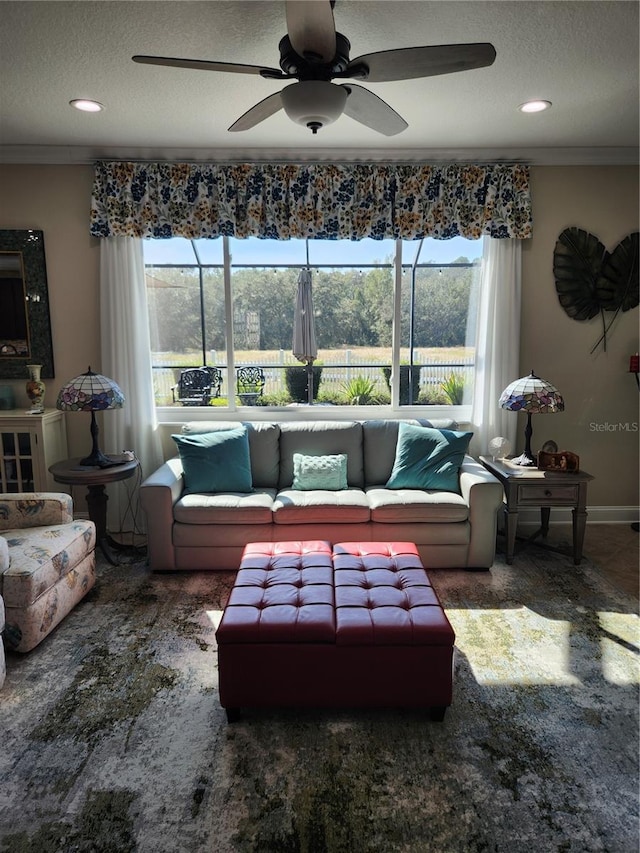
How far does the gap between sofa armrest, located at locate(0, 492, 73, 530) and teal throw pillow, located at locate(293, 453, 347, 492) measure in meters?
1.51

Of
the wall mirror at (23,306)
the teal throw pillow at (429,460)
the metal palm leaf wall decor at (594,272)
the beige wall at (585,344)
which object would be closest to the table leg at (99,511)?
the wall mirror at (23,306)

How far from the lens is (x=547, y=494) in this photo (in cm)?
373

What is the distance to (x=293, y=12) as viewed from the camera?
1.77 meters

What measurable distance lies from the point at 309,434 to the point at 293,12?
276 cm

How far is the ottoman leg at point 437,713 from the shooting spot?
2.25m

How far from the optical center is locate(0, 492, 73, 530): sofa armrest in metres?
3.22

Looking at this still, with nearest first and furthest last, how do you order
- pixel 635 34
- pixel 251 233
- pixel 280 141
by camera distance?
pixel 635 34
pixel 280 141
pixel 251 233

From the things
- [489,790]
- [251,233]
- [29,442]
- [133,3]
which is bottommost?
[489,790]

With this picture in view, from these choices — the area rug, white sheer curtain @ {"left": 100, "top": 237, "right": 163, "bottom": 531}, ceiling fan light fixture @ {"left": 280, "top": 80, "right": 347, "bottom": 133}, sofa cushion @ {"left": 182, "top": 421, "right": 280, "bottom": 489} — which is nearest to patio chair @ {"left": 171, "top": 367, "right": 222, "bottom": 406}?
white sheer curtain @ {"left": 100, "top": 237, "right": 163, "bottom": 531}

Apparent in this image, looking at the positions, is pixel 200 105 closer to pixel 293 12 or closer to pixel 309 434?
pixel 293 12

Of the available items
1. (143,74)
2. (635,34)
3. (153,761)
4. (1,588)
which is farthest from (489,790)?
(143,74)

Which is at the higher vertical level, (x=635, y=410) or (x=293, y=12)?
(x=293, y=12)

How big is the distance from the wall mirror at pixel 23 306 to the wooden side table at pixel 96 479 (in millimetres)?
965

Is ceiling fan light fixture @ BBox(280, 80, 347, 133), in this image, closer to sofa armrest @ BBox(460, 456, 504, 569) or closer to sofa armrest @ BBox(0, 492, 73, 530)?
sofa armrest @ BBox(460, 456, 504, 569)
